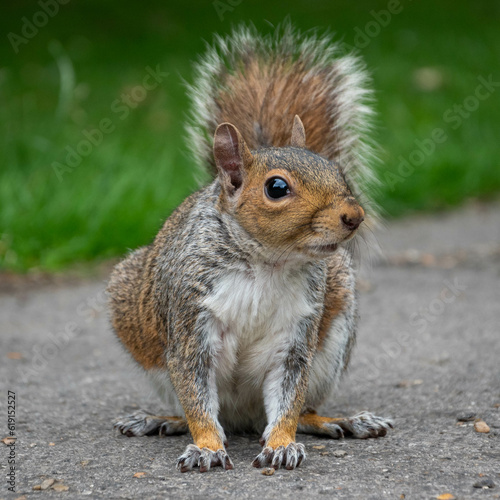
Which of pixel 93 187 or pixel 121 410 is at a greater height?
pixel 93 187

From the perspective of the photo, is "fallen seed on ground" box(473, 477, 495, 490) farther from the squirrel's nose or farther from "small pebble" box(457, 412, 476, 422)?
the squirrel's nose

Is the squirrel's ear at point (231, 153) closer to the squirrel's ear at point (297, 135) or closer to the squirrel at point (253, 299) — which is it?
the squirrel at point (253, 299)

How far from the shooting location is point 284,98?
9.02ft

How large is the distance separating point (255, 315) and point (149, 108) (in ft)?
18.8

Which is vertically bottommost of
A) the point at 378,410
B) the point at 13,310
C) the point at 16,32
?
the point at 378,410

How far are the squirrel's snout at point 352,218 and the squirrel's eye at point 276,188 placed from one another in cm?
16

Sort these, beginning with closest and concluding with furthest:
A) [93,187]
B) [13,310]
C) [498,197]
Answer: [13,310] → [93,187] → [498,197]

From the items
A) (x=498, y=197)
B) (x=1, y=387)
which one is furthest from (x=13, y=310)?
(x=498, y=197)

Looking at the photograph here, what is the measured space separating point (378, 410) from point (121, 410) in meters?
0.87

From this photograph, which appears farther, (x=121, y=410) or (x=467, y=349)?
(x=467, y=349)

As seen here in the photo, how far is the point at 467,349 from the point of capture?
335 centimetres

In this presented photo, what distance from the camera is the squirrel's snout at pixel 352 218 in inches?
77.6

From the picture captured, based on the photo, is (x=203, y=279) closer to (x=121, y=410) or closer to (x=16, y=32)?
(x=121, y=410)
